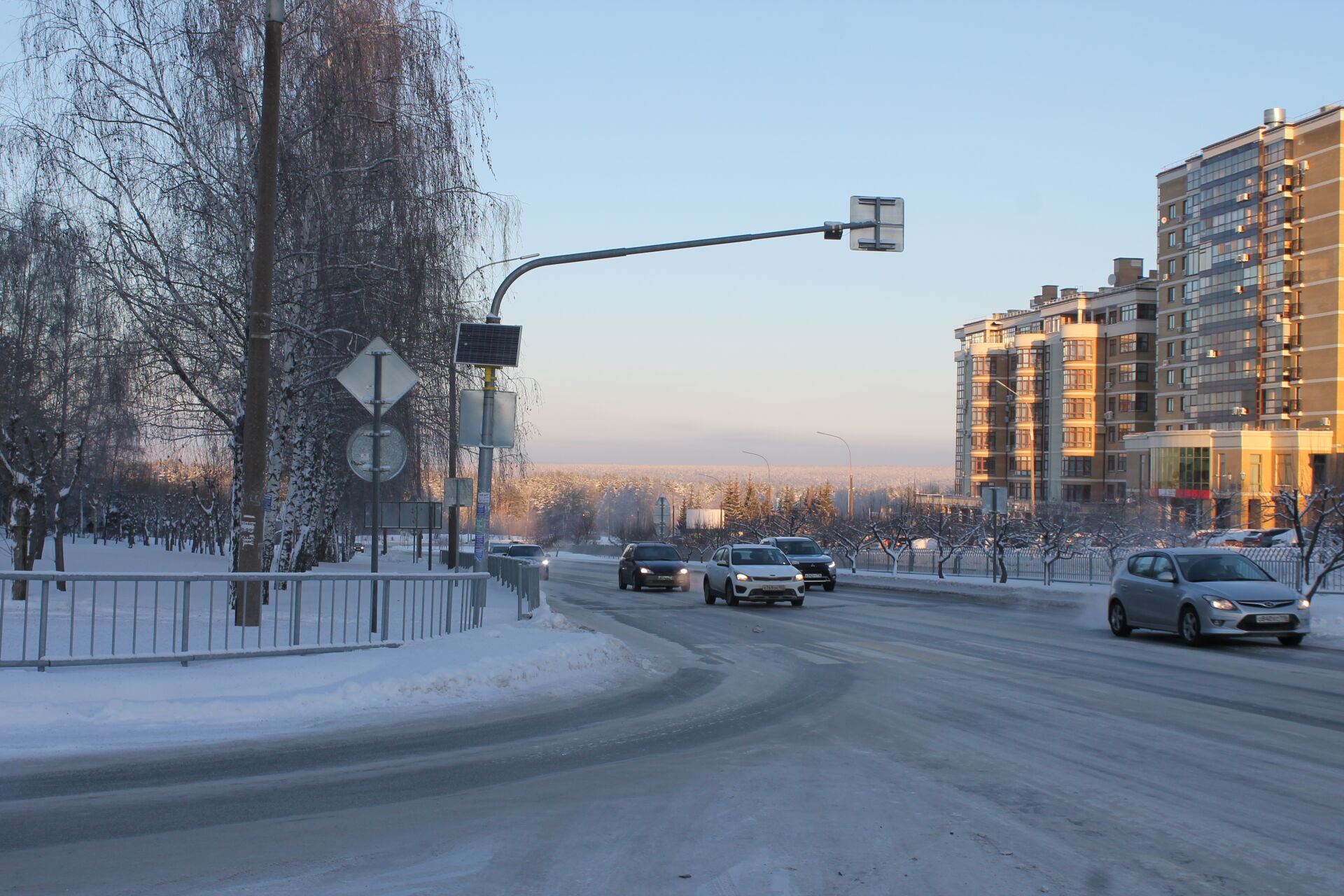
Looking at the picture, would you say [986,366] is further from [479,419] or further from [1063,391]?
[479,419]

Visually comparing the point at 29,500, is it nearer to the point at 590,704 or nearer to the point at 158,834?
the point at 590,704

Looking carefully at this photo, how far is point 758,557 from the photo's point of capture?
29531mm

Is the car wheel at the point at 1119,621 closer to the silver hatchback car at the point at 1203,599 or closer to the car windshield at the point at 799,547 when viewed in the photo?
the silver hatchback car at the point at 1203,599

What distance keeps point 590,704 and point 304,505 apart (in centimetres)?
1613

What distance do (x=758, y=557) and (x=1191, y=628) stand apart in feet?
42.9

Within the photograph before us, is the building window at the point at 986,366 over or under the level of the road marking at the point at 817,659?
over

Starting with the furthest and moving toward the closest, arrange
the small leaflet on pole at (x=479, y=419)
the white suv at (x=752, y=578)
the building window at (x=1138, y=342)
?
the building window at (x=1138, y=342) < the white suv at (x=752, y=578) < the small leaflet on pole at (x=479, y=419)

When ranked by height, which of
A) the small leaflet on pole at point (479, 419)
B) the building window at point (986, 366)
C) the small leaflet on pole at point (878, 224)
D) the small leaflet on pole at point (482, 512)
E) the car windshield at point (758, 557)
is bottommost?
the car windshield at point (758, 557)

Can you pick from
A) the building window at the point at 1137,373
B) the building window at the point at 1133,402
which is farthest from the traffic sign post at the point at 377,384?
the building window at the point at 1133,402

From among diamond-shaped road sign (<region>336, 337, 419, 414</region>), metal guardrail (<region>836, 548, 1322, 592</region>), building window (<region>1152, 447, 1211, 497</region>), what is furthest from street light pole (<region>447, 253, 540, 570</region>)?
building window (<region>1152, 447, 1211, 497</region>)

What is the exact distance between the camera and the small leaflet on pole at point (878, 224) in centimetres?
1806

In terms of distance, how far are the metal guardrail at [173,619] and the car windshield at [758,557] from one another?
15510mm

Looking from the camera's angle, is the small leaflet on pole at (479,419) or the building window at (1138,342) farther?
the building window at (1138,342)

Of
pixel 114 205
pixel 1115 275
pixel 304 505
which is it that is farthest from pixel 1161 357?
pixel 114 205
